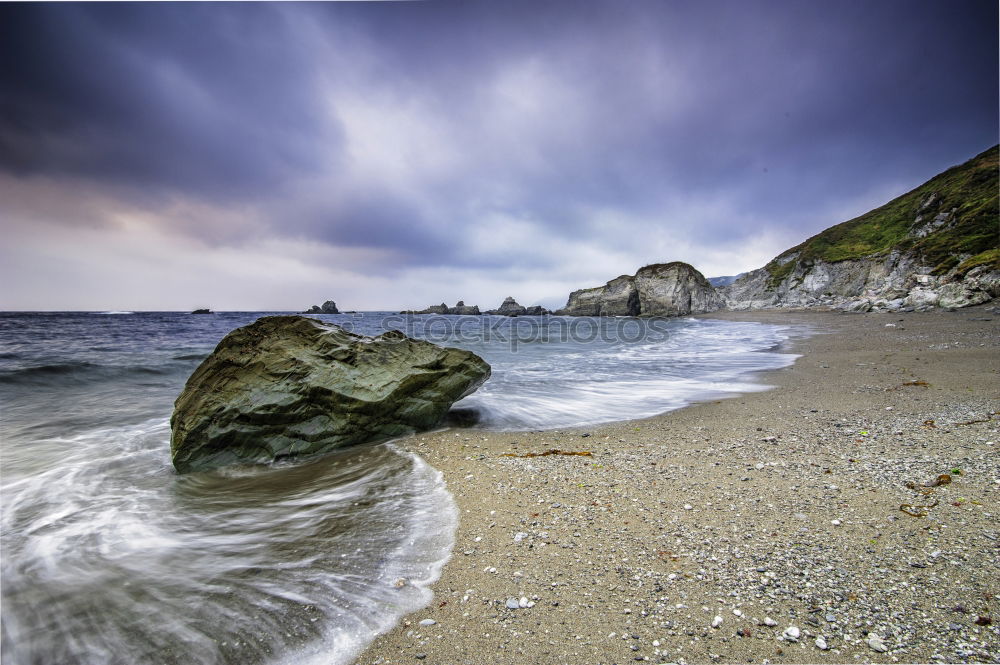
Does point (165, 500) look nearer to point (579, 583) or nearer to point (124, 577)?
point (124, 577)

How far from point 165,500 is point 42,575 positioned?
161 cm

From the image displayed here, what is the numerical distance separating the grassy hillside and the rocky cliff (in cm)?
13

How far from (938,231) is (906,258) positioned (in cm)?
1078

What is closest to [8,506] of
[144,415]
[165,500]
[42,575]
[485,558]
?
[165,500]

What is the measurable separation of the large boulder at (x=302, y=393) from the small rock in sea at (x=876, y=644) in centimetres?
652

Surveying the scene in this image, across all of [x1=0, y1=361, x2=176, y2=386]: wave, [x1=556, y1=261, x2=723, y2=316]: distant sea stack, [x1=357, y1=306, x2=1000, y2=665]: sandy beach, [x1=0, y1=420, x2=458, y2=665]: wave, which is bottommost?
[x1=0, y1=420, x2=458, y2=665]: wave

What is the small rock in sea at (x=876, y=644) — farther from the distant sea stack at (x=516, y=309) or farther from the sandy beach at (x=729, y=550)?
the distant sea stack at (x=516, y=309)

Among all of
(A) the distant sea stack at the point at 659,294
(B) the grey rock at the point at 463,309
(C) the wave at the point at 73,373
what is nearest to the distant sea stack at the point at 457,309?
(B) the grey rock at the point at 463,309

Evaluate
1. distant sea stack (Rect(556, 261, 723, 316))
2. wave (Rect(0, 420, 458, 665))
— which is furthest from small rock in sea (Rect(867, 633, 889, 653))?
distant sea stack (Rect(556, 261, 723, 316))

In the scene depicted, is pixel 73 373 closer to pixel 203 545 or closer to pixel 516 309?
pixel 203 545

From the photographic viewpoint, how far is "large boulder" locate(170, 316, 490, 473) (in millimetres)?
6453

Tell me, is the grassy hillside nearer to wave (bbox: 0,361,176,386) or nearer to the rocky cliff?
the rocky cliff

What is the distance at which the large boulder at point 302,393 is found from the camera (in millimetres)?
6453

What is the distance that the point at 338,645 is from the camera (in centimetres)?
258
